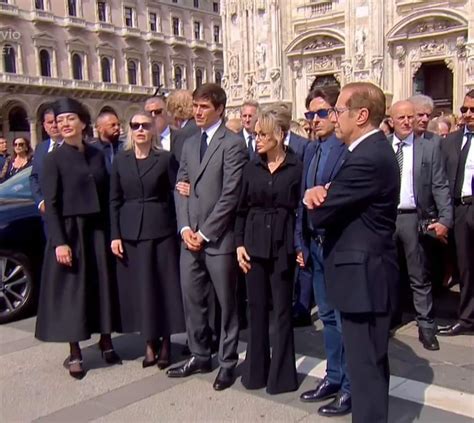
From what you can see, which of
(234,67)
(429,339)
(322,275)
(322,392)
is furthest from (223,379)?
(234,67)

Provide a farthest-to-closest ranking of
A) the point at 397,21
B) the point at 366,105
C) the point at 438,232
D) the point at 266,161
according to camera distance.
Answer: the point at 397,21, the point at 438,232, the point at 266,161, the point at 366,105

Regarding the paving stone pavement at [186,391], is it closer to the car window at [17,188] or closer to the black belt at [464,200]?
the black belt at [464,200]

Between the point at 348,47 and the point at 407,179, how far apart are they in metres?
24.8

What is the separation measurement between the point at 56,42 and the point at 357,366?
45.0 m

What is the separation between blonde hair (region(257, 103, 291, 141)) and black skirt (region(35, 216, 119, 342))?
1668 mm

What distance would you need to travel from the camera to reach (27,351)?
527 centimetres

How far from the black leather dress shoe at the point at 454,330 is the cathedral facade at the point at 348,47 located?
68.6 ft

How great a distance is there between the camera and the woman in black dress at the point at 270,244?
404cm

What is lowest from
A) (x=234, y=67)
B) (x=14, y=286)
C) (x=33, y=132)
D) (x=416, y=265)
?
(x=14, y=286)

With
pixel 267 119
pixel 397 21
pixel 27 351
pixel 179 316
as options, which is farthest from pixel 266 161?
pixel 397 21

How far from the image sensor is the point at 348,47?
28141 millimetres

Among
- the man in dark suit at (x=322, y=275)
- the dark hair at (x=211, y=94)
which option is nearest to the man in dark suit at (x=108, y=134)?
the dark hair at (x=211, y=94)

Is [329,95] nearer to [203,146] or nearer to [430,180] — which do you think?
[203,146]

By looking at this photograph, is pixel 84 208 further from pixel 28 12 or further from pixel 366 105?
pixel 28 12
